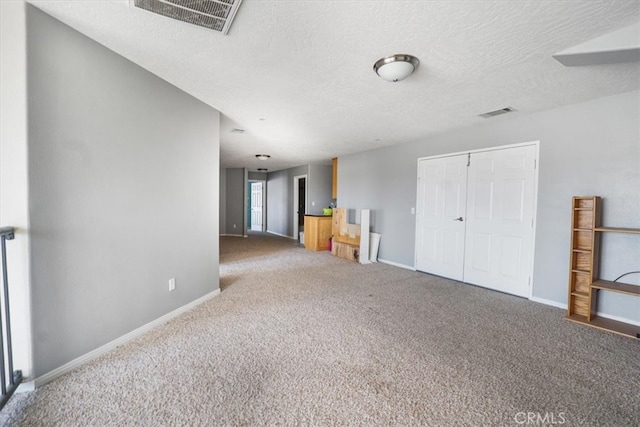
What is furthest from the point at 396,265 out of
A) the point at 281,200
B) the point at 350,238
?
the point at 281,200

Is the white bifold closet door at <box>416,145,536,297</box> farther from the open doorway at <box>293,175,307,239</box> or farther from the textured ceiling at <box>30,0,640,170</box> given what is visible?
the open doorway at <box>293,175,307,239</box>

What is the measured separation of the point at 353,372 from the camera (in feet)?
6.13

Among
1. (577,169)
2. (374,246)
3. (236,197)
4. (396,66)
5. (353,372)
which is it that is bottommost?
(353,372)

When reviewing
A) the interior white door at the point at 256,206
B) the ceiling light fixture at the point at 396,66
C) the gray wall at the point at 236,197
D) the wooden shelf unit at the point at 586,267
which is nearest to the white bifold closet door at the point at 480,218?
the wooden shelf unit at the point at 586,267

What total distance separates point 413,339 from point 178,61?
10.1 feet

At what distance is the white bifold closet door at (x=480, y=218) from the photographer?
11.2ft

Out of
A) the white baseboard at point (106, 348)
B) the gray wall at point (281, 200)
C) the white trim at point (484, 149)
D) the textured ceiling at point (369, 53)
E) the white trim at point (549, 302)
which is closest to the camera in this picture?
the textured ceiling at point (369, 53)

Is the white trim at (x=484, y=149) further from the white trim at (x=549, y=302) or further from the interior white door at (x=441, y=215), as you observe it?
the white trim at (x=549, y=302)

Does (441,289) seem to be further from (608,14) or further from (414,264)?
(608,14)

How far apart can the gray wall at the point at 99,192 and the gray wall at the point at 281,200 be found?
220 inches

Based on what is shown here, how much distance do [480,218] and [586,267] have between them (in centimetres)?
125

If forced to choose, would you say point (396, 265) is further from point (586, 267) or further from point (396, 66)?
point (396, 66)

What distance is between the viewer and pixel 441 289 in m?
3.75

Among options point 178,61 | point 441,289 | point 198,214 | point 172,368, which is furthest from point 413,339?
point 178,61
